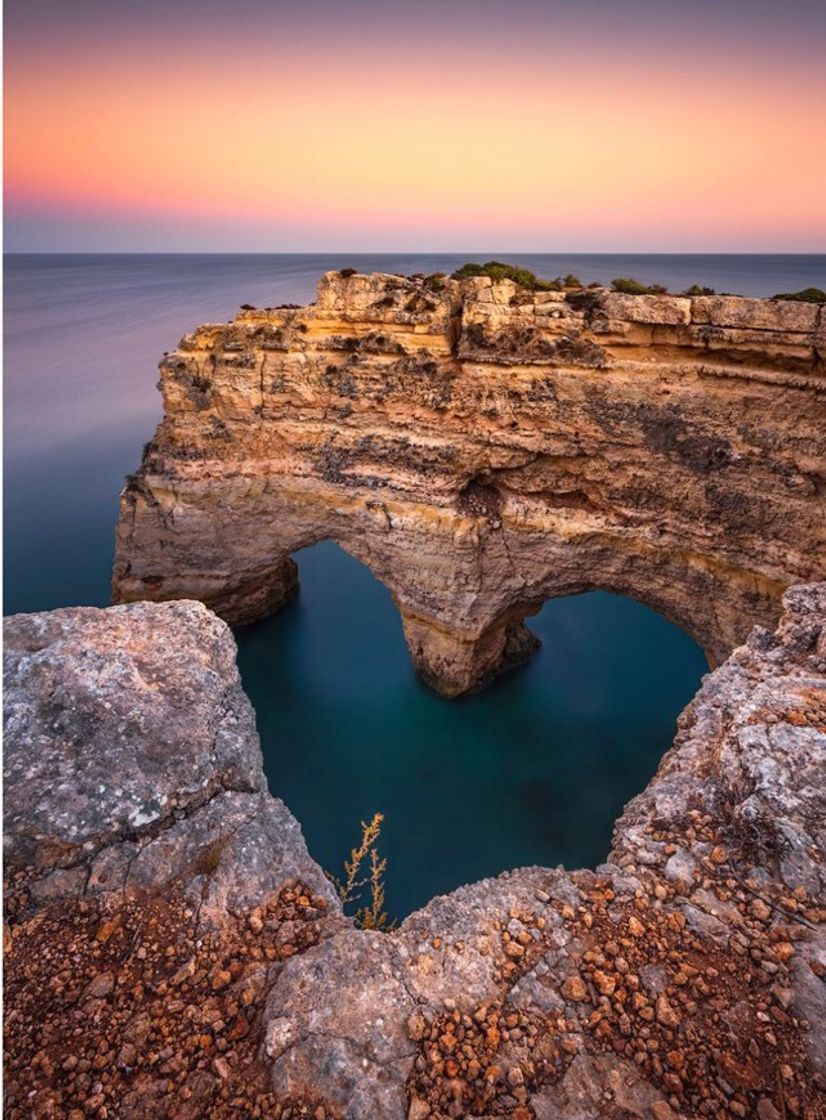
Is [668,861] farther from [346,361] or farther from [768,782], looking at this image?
[346,361]

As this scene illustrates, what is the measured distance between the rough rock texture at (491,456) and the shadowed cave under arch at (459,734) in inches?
63.5

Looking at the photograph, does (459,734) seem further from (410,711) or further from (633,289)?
(633,289)

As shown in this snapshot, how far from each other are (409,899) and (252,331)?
478 inches

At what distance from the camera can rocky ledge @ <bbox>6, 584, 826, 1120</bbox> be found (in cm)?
404

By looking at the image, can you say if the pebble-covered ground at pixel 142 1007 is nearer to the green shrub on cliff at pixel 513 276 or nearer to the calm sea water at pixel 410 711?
the calm sea water at pixel 410 711

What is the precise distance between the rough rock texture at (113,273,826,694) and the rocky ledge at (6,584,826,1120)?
6.30 meters

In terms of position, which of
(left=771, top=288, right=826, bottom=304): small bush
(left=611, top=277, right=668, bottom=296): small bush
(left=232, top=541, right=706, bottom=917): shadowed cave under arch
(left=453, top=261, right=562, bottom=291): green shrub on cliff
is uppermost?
(left=453, top=261, right=562, bottom=291): green shrub on cliff

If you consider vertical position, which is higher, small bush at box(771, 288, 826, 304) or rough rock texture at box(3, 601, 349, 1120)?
small bush at box(771, 288, 826, 304)

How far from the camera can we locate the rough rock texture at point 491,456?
11.2 metres

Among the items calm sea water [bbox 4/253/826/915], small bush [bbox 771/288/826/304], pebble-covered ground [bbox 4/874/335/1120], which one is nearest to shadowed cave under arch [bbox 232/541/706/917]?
calm sea water [bbox 4/253/826/915]

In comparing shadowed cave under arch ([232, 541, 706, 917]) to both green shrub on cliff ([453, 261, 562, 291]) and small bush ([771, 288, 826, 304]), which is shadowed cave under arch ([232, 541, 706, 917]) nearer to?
green shrub on cliff ([453, 261, 562, 291])

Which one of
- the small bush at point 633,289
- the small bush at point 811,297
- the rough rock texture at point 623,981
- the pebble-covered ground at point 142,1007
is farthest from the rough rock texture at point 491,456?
the pebble-covered ground at point 142,1007

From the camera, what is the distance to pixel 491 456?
43.7ft

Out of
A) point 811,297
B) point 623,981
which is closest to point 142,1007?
point 623,981
